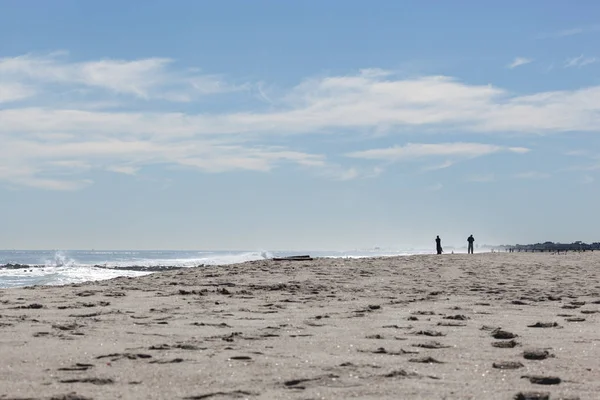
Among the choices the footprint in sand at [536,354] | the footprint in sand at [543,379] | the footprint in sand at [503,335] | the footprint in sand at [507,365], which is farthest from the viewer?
the footprint in sand at [503,335]

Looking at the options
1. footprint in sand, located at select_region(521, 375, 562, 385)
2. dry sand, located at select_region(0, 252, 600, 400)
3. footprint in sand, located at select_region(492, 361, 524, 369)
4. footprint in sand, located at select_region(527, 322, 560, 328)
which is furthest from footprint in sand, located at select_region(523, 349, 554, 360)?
footprint in sand, located at select_region(527, 322, 560, 328)

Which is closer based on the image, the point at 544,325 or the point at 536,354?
the point at 536,354

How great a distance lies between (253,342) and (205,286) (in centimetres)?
789

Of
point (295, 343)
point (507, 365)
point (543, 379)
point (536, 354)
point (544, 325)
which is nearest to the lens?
point (543, 379)

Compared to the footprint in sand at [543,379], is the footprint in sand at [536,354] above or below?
above

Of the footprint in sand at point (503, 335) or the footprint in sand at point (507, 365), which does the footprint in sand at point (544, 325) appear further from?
the footprint in sand at point (507, 365)

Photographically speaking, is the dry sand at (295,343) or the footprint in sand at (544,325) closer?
the dry sand at (295,343)

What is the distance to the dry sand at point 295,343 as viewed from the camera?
5582 millimetres

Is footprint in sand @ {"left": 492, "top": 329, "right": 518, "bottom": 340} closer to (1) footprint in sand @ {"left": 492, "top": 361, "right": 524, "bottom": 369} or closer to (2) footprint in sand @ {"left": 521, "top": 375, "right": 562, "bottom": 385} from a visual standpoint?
(1) footprint in sand @ {"left": 492, "top": 361, "right": 524, "bottom": 369}

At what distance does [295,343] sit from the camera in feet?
25.4

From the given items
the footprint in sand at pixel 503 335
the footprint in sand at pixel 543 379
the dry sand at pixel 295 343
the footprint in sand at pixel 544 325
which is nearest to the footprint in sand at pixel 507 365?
the dry sand at pixel 295 343

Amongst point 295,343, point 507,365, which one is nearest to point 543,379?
point 507,365

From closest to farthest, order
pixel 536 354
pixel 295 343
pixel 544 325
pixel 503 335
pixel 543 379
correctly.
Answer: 1. pixel 543 379
2. pixel 536 354
3. pixel 295 343
4. pixel 503 335
5. pixel 544 325

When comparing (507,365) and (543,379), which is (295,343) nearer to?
(507,365)
